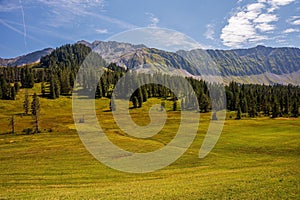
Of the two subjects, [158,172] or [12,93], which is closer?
[158,172]

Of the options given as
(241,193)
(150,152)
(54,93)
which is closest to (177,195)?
(241,193)

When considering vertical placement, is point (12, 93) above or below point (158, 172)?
above

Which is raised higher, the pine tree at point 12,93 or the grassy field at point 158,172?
the pine tree at point 12,93

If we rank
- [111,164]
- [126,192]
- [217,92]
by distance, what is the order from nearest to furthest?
[126,192], [111,164], [217,92]

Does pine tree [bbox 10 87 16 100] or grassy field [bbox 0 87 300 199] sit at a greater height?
pine tree [bbox 10 87 16 100]

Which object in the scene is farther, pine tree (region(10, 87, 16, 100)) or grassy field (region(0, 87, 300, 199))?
pine tree (region(10, 87, 16, 100))

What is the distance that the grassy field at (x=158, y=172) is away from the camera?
26.3 meters

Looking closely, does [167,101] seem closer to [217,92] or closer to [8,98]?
[217,92]

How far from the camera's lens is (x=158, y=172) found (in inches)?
1753

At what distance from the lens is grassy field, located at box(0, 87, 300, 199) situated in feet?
86.4

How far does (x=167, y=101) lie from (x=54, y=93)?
259 ft

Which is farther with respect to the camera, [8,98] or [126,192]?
[8,98]

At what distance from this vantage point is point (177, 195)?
2534 cm

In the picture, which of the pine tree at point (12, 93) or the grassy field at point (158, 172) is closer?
the grassy field at point (158, 172)
